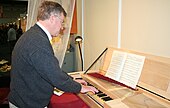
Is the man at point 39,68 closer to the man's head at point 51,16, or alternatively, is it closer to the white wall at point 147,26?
the man's head at point 51,16

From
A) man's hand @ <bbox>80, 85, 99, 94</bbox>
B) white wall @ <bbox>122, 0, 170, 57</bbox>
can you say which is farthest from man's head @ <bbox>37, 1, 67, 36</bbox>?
white wall @ <bbox>122, 0, 170, 57</bbox>

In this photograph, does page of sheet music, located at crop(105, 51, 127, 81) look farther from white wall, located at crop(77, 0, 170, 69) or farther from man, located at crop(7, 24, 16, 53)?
man, located at crop(7, 24, 16, 53)

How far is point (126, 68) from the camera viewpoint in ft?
5.99

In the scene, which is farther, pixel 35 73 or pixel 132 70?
pixel 132 70

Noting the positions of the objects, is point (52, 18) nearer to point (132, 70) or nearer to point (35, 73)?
point (35, 73)

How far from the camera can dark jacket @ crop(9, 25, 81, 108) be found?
54.6 inches

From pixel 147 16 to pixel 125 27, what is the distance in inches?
14.3

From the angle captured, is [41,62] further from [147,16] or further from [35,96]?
[147,16]

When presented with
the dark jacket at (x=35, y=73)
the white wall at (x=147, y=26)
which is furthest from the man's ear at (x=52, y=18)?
the white wall at (x=147, y=26)

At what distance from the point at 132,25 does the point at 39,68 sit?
46.4 inches

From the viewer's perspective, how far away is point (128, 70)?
1.80m

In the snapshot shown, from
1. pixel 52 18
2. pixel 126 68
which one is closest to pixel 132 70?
pixel 126 68

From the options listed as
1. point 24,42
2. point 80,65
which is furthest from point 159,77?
point 80,65

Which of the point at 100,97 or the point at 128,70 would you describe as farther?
the point at 128,70
